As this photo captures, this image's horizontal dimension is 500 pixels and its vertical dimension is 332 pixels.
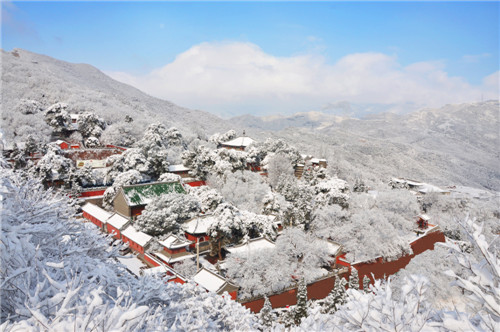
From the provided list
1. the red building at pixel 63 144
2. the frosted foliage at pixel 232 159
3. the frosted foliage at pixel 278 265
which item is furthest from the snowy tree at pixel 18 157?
the frosted foliage at pixel 278 265

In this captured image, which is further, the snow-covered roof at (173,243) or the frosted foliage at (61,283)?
the snow-covered roof at (173,243)

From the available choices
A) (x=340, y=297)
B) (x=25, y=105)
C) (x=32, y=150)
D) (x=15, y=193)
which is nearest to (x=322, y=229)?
(x=340, y=297)

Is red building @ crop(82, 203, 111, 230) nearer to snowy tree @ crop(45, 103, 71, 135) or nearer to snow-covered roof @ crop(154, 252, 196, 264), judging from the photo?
snow-covered roof @ crop(154, 252, 196, 264)

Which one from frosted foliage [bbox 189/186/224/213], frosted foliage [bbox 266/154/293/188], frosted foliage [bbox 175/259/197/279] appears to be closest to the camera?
frosted foliage [bbox 175/259/197/279]

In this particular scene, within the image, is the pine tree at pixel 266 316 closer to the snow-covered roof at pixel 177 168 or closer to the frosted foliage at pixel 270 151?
the snow-covered roof at pixel 177 168

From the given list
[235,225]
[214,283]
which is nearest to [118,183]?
[235,225]

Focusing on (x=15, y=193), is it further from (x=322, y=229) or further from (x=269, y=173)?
(x=269, y=173)

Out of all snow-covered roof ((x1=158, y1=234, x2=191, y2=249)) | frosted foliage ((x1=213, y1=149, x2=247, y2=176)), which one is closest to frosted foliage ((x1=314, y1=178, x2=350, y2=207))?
frosted foliage ((x1=213, y1=149, x2=247, y2=176))
